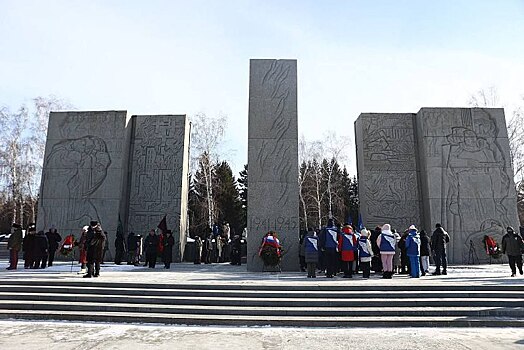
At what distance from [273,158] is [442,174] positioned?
32.0 ft

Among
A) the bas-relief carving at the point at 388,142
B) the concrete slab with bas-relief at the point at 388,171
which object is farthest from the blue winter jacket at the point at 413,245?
the bas-relief carving at the point at 388,142

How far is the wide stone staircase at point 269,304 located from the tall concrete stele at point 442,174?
1056cm

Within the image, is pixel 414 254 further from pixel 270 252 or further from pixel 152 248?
pixel 152 248

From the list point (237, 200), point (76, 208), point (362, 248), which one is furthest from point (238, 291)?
point (237, 200)

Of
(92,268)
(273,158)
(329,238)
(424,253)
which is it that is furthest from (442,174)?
(92,268)

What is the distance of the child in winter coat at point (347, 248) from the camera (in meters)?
11.4

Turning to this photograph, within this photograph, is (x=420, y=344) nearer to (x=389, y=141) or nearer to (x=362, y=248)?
(x=362, y=248)

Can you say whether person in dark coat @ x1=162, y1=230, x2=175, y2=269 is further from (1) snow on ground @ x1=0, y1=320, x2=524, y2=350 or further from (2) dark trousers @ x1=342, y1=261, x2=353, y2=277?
(1) snow on ground @ x1=0, y1=320, x2=524, y2=350

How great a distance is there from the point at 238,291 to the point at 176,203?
39.9 feet

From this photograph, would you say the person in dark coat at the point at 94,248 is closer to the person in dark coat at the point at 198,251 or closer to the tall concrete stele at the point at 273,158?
the tall concrete stele at the point at 273,158

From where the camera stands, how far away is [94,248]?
35.6 feet

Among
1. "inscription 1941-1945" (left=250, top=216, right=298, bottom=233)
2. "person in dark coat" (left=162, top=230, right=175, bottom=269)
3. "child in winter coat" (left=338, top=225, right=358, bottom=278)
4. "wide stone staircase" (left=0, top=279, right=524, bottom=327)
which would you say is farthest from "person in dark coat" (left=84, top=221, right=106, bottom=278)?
"child in winter coat" (left=338, top=225, right=358, bottom=278)

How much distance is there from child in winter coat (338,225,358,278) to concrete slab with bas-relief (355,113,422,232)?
7.96 m

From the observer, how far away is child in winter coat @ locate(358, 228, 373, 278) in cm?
1126
